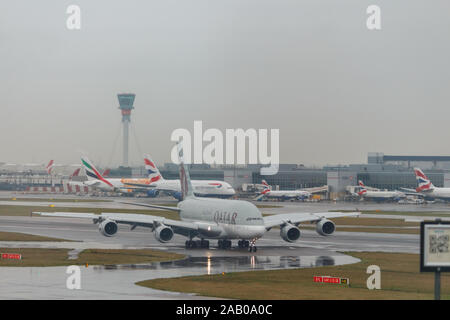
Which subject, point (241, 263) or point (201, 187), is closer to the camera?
point (241, 263)

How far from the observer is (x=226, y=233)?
238 feet

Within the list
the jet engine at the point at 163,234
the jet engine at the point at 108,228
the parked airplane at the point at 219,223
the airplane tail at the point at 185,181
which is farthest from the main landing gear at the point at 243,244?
the jet engine at the point at 108,228

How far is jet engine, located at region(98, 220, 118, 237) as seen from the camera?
246ft

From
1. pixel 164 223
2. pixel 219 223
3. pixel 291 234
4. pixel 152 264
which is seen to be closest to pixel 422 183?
pixel 291 234

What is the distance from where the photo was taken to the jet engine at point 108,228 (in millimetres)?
74938

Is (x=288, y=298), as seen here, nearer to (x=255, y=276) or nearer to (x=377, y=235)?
(x=255, y=276)

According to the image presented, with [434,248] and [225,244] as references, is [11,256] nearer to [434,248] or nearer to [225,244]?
[225,244]

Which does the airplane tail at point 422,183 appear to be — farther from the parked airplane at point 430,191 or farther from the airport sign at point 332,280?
the airport sign at point 332,280

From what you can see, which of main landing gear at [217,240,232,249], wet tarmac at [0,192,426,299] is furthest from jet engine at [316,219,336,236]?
main landing gear at [217,240,232,249]

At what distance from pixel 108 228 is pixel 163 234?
677 centimetres

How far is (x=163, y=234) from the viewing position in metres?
71.9

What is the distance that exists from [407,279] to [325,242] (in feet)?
99.4
